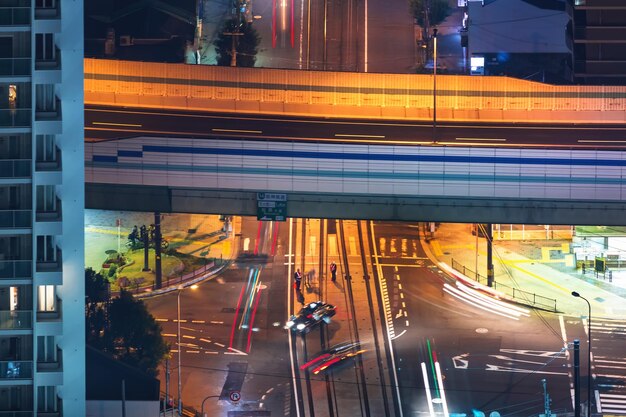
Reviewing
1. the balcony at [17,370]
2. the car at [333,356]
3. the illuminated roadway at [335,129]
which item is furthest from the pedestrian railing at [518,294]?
the balcony at [17,370]

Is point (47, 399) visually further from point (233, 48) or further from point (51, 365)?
point (233, 48)

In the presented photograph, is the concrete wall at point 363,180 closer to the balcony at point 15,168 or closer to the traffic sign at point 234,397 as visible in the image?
the traffic sign at point 234,397

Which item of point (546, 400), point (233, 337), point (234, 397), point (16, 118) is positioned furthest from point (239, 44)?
point (16, 118)

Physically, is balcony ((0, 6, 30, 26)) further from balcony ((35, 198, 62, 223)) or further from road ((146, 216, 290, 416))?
road ((146, 216, 290, 416))

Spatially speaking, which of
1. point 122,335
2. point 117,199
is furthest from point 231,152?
point 122,335

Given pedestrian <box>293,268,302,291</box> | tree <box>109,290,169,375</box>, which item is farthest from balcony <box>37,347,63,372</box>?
pedestrian <box>293,268,302,291</box>

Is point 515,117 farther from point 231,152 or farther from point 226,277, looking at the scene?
point 231,152
